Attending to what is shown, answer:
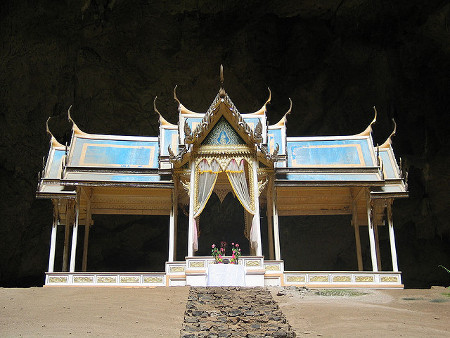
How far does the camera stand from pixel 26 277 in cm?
2836

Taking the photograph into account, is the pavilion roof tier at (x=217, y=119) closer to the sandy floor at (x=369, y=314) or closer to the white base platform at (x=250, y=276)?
the white base platform at (x=250, y=276)

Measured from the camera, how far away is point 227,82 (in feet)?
98.5

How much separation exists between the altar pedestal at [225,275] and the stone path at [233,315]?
211 cm

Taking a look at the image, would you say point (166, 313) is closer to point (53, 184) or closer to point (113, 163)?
point (113, 163)

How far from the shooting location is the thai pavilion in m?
17.6

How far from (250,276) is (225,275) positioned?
38.8 inches

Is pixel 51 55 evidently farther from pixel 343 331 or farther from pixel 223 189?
pixel 343 331

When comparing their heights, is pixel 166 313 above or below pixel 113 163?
below

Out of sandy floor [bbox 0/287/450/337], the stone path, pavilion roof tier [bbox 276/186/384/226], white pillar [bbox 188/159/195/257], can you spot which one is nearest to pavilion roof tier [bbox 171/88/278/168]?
white pillar [bbox 188/159/195/257]

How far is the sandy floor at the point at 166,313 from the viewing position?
9.83m

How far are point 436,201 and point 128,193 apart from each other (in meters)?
16.7

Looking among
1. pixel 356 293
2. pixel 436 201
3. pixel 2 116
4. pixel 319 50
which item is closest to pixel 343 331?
pixel 356 293

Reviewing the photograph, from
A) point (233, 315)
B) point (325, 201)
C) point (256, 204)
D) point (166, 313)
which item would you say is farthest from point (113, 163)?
point (233, 315)

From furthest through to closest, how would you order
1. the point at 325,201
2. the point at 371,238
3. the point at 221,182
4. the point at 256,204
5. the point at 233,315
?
the point at 325,201 < the point at 221,182 < the point at 371,238 < the point at 256,204 < the point at 233,315
